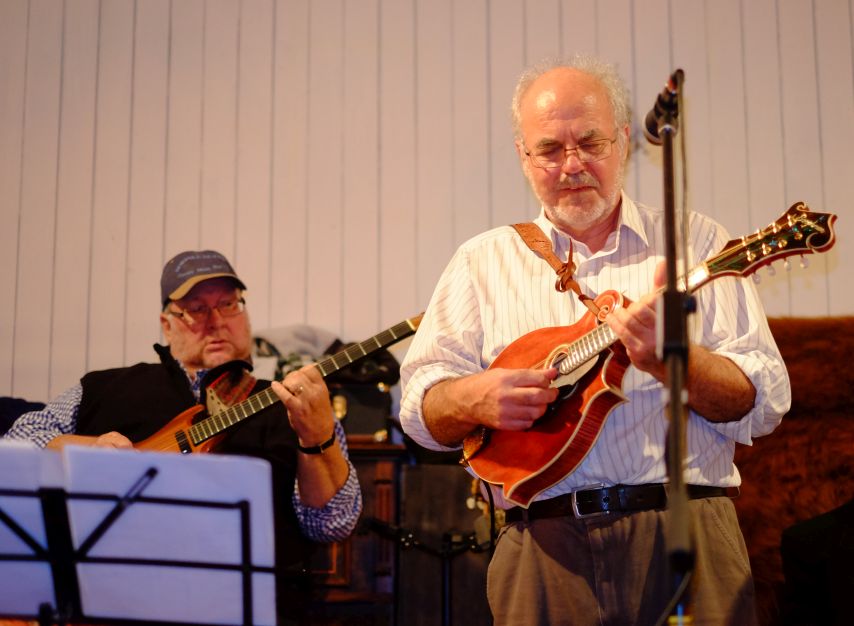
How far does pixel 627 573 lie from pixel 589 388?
418 millimetres

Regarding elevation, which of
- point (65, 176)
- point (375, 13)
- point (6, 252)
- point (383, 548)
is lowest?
point (383, 548)

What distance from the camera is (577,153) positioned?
2.50 meters

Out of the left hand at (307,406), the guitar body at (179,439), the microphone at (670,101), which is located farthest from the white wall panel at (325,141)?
the microphone at (670,101)

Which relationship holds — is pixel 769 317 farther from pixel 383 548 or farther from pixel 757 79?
pixel 383 548

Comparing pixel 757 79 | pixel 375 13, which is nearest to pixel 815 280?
pixel 757 79

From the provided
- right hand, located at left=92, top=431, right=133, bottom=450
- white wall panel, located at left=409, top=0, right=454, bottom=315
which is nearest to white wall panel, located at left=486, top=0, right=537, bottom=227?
white wall panel, located at left=409, top=0, right=454, bottom=315

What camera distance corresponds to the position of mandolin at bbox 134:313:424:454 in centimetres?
321

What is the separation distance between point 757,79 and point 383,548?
2.58m

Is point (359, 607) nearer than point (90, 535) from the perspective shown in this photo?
No

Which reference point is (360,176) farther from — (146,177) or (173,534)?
(173,534)

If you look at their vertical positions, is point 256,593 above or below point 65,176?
below

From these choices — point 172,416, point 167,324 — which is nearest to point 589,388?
point 172,416

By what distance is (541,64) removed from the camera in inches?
109

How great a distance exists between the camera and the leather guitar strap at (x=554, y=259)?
2.34m
